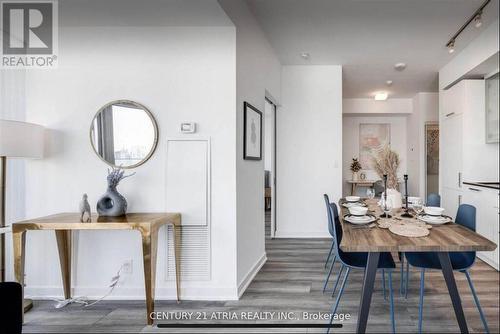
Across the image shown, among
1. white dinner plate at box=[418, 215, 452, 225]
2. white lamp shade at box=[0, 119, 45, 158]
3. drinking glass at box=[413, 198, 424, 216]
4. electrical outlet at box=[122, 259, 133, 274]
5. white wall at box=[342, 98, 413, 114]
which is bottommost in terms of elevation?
electrical outlet at box=[122, 259, 133, 274]

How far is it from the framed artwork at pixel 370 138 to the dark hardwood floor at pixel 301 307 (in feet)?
12.2

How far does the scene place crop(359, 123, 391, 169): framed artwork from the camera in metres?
6.16

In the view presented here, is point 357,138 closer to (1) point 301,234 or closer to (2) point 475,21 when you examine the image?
(1) point 301,234

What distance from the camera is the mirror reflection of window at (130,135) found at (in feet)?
7.11

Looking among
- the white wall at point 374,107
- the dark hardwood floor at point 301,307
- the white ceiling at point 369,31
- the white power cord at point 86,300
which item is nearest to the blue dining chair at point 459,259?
Answer: the dark hardwood floor at point 301,307

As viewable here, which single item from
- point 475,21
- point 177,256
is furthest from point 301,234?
point 475,21

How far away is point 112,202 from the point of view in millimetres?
1990

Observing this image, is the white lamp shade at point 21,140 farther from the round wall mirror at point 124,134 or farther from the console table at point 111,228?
the console table at point 111,228

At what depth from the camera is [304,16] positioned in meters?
2.61

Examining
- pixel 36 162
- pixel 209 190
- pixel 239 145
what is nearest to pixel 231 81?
pixel 239 145

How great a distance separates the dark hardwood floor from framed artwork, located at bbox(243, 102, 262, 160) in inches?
42.9

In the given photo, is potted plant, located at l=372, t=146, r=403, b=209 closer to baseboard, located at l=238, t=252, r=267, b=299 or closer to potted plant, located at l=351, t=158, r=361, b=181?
baseboard, located at l=238, t=252, r=267, b=299

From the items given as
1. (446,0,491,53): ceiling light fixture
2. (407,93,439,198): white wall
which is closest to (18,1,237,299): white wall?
(446,0,491,53): ceiling light fixture

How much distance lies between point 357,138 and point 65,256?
18.5ft
